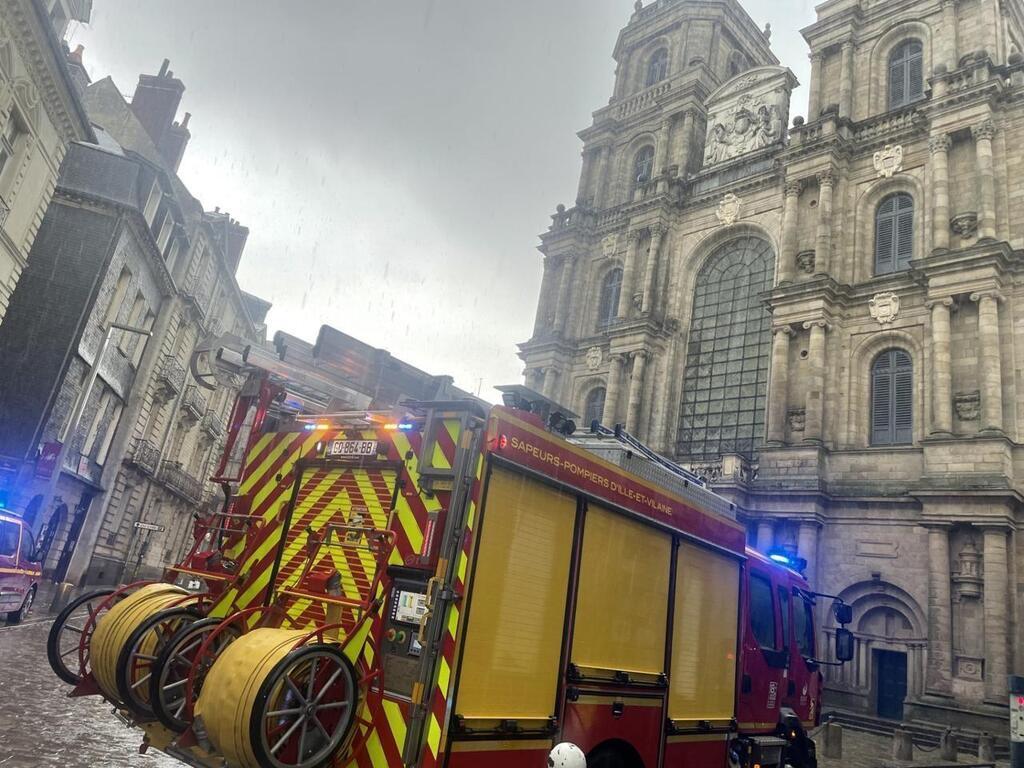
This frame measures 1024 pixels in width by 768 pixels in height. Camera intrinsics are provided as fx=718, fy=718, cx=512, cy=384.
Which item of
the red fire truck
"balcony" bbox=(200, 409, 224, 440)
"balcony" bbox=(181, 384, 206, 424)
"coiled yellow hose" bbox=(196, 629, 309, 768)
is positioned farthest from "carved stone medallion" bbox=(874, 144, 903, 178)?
"balcony" bbox=(200, 409, 224, 440)

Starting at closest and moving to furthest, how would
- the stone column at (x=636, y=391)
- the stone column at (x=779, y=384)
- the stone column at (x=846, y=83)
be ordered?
1. the stone column at (x=779, y=384)
2. the stone column at (x=846, y=83)
3. the stone column at (x=636, y=391)

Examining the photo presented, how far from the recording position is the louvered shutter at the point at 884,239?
25.2m

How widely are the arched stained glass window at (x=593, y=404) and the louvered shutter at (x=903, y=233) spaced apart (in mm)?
12998

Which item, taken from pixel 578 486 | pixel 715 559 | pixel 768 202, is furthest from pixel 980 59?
pixel 578 486

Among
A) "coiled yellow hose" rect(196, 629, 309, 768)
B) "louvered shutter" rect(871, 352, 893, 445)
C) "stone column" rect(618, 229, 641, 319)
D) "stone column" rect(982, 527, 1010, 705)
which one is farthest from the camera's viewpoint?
"stone column" rect(618, 229, 641, 319)

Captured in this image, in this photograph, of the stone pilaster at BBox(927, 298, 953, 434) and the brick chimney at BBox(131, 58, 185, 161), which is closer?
the stone pilaster at BBox(927, 298, 953, 434)

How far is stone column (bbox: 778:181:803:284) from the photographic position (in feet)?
87.4

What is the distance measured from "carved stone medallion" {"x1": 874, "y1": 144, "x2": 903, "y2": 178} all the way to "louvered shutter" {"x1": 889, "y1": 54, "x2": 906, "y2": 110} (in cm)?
262

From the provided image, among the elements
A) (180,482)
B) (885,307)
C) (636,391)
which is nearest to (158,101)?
(180,482)

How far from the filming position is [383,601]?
16.5 ft

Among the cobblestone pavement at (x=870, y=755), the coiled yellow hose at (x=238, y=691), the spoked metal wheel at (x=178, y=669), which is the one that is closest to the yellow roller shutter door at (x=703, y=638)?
the coiled yellow hose at (x=238, y=691)

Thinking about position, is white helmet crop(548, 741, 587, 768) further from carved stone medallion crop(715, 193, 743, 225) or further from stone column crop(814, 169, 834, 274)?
carved stone medallion crop(715, 193, 743, 225)

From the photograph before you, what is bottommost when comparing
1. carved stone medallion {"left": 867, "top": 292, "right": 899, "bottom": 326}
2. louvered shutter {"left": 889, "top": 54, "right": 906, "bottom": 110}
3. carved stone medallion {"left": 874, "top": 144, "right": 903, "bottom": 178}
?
carved stone medallion {"left": 867, "top": 292, "right": 899, "bottom": 326}

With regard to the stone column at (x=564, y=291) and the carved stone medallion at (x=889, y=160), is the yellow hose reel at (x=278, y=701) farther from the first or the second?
the stone column at (x=564, y=291)
